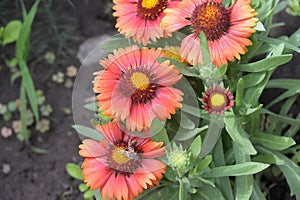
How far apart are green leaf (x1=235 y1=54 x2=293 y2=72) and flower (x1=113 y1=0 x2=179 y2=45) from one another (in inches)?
8.5

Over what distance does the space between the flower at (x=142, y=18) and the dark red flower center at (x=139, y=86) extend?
0.35 feet

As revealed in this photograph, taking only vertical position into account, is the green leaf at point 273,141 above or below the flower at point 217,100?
below

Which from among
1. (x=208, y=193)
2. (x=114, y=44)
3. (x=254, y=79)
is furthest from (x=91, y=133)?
(x=254, y=79)

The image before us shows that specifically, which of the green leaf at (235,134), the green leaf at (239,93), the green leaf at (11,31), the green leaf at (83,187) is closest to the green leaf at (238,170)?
the green leaf at (235,134)

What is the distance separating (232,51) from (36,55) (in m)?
1.11

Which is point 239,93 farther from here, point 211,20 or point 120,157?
point 120,157

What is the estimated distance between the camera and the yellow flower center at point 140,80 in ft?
4.15

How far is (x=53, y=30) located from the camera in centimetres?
222

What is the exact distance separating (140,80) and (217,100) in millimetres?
185

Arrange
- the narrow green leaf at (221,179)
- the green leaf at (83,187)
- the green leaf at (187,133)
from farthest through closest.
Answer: the green leaf at (83,187), the narrow green leaf at (221,179), the green leaf at (187,133)

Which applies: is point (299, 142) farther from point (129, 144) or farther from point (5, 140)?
point (5, 140)

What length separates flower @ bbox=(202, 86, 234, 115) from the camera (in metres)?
1.22

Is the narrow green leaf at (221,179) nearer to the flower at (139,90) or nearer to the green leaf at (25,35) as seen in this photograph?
the flower at (139,90)

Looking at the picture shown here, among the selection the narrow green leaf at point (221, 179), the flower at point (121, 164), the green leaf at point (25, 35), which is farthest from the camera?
the green leaf at point (25, 35)
